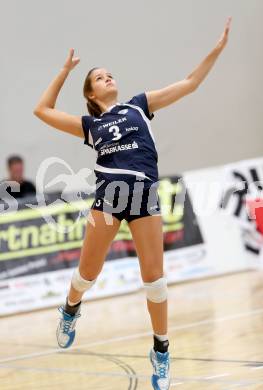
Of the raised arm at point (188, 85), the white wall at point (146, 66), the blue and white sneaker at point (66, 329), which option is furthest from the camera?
the white wall at point (146, 66)

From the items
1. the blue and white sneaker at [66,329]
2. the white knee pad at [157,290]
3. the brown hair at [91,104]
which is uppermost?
the brown hair at [91,104]

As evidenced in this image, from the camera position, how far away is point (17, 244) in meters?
10.3

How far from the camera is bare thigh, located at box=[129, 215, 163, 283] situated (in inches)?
212

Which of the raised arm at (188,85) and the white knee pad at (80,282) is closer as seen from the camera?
the raised arm at (188,85)

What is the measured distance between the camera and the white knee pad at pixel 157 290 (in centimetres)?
542

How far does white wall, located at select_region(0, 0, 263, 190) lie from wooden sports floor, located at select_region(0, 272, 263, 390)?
3.35m

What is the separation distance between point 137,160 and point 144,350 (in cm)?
242

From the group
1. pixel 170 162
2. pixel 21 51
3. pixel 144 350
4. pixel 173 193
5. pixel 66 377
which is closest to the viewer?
pixel 66 377

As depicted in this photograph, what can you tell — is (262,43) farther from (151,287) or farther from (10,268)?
(151,287)

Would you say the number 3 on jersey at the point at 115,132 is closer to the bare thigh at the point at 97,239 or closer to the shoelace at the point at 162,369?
the bare thigh at the point at 97,239

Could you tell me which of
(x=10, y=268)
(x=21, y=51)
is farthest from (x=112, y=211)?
(x=21, y=51)

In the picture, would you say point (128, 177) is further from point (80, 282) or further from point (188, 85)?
point (80, 282)

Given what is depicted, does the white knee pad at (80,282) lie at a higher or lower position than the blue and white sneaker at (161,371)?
higher

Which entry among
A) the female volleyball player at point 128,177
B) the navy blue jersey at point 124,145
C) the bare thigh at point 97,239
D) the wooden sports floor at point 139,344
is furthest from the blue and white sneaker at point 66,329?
the navy blue jersey at point 124,145
